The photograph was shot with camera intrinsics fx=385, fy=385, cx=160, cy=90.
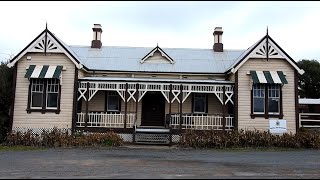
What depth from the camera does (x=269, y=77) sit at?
22.9m

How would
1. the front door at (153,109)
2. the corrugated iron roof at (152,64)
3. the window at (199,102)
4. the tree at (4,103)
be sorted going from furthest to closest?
1. the corrugated iron roof at (152,64)
2. the front door at (153,109)
3. the window at (199,102)
4. the tree at (4,103)

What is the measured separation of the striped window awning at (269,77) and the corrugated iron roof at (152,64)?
2.94m

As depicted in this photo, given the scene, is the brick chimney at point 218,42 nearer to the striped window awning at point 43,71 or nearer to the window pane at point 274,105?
the window pane at point 274,105

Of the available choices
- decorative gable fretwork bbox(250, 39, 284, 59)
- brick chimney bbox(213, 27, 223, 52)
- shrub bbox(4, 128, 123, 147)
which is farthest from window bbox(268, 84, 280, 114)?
shrub bbox(4, 128, 123, 147)

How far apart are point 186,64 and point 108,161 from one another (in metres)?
13.5

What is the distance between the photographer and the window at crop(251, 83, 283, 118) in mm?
23275

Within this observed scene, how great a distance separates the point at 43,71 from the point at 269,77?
13.4m

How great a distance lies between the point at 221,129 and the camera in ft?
75.4

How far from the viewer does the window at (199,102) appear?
83.0ft

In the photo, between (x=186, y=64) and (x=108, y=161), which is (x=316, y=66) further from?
(x=108, y=161)

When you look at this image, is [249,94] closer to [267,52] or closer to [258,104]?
[258,104]

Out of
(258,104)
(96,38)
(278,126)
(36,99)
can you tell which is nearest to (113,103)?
(36,99)

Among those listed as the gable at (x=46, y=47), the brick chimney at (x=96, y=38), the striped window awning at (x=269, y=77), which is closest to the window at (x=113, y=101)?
the gable at (x=46, y=47)

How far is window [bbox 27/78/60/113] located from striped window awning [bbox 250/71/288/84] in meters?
11.8
